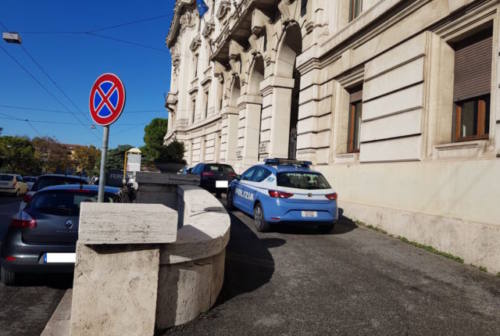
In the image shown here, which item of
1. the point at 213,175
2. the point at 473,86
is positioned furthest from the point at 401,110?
the point at 213,175

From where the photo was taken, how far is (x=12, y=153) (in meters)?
62.4

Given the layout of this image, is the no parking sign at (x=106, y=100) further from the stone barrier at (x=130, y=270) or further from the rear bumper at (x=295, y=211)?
the rear bumper at (x=295, y=211)

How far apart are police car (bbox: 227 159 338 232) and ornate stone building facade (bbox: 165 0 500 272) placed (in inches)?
63.7

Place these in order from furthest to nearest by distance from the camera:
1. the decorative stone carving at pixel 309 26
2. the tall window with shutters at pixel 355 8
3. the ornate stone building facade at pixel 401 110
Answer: the decorative stone carving at pixel 309 26, the tall window with shutters at pixel 355 8, the ornate stone building facade at pixel 401 110

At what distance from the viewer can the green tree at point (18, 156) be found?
6181cm

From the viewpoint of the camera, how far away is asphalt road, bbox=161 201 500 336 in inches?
141

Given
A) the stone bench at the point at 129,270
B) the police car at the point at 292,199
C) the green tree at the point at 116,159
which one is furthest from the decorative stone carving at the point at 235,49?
the green tree at the point at 116,159

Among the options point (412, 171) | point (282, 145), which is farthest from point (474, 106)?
point (282, 145)

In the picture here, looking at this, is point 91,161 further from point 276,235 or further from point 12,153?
point 276,235

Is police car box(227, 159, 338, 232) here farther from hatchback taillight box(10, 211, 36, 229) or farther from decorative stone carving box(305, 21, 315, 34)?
decorative stone carving box(305, 21, 315, 34)

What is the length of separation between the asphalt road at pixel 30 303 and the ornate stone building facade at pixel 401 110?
6.24 meters

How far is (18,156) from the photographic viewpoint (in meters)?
63.5

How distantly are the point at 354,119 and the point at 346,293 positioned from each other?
7.91 metres

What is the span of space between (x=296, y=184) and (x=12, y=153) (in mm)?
68428
